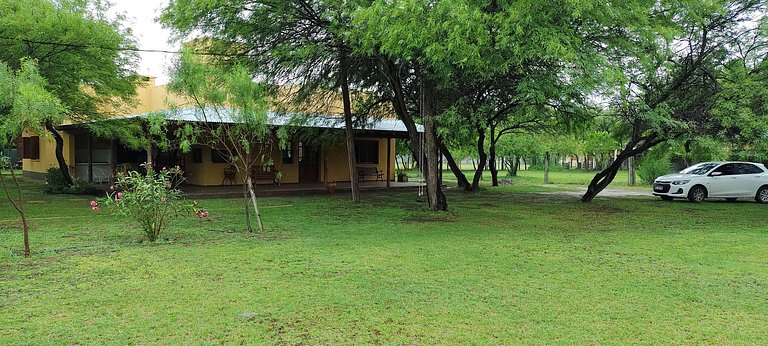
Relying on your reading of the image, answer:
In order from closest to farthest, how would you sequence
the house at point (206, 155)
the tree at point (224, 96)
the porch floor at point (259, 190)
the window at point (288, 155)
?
the tree at point (224, 96), the porch floor at point (259, 190), the house at point (206, 155), the window at point (288, 155)

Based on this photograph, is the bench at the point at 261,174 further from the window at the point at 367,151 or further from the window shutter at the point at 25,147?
the window shutter at the point at 25,147

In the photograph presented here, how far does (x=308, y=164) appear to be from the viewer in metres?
22.0

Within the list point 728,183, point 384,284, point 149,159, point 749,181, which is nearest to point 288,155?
point 149,159

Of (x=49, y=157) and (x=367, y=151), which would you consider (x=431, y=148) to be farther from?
(x=49, y=157)

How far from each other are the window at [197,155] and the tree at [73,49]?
174 inches

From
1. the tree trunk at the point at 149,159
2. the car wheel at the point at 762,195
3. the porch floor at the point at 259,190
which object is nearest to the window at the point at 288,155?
the porch floor at the point at 259,190

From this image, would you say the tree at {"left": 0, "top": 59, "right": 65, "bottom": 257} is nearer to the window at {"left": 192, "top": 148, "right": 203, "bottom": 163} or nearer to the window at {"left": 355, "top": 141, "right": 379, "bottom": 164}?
the window at {"left": 192, "top": 148, "right": 203, "bottom": 163}

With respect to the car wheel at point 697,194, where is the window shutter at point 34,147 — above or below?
above

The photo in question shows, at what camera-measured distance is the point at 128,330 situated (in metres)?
4.02

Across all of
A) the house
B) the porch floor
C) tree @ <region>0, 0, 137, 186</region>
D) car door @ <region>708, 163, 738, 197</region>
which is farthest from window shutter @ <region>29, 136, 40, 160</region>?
car door @ <region>708, 163, 738, 197</region>

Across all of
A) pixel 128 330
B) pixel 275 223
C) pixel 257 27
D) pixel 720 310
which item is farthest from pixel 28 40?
pixel 720 310

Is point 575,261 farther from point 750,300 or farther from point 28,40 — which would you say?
point 28,40

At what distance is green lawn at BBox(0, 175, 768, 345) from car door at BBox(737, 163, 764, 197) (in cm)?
A: 679

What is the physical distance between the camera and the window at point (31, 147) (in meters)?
22.7
